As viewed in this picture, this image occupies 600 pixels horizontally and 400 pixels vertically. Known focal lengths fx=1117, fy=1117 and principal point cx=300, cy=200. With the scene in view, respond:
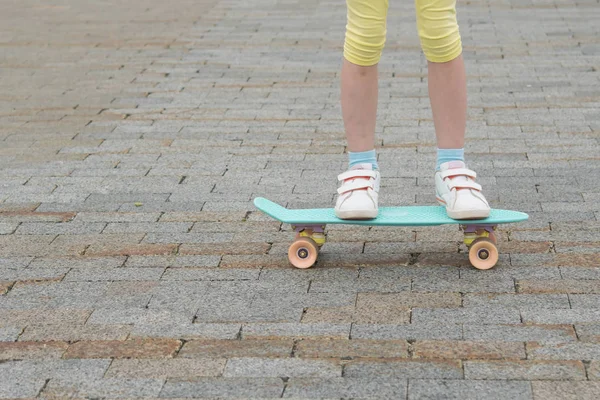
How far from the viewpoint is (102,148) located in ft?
19.7

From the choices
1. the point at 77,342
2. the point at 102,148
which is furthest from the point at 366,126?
the point at 102,148

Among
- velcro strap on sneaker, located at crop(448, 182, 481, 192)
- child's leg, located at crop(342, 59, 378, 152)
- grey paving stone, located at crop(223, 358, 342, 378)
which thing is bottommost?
velcro strap on sneaker, located at crop(448, 182, 481, 192)

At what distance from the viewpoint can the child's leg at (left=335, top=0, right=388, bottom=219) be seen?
3938 millimetres

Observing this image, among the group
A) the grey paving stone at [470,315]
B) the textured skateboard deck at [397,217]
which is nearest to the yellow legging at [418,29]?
the textured skateboard deck at [397,217]

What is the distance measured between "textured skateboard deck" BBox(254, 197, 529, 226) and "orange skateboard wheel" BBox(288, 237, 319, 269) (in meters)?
0.07

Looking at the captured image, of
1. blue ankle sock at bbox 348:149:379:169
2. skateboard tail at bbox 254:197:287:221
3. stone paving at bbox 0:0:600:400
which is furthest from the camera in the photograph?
blue ankle sock at bbox 348:149:379:169

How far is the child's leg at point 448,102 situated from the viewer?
3.89m

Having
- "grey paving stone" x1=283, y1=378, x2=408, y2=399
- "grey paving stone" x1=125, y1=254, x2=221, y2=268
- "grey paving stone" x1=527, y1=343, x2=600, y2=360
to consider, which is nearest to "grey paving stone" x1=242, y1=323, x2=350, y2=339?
"grey paving stone" x1=283, y1=378, x2=408, y2=399

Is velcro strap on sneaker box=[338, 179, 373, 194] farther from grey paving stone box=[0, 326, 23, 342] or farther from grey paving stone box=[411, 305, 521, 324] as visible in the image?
grey paving stone box=[0, 326, 23, 342]

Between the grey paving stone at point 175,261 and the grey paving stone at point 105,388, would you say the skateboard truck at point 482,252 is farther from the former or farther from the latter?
the grey paving stone at point 105,388

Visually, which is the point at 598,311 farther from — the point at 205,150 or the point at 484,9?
the point at 484,9

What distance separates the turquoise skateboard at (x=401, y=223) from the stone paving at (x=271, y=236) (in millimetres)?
66

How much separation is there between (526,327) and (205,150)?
2.86m

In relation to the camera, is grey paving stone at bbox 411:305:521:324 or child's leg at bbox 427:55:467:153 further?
child's leg at bbox 427:55:467:153
